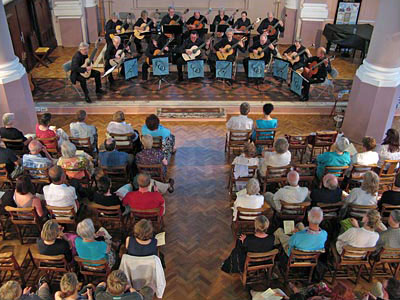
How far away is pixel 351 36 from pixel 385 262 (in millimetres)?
7688

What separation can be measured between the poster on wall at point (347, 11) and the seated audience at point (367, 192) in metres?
8.98

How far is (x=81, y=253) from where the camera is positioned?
13.3 ft

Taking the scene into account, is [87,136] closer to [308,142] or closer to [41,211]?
[41,211]

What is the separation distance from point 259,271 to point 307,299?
0.86 m

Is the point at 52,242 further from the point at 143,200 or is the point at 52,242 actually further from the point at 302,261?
the point at 302,261

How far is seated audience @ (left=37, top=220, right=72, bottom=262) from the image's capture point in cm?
396

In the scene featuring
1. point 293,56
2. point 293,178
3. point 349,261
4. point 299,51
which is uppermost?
point 299,51

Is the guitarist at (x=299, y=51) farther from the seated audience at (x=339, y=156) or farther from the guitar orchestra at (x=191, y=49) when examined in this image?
the seated audience at (x=339, y=156)

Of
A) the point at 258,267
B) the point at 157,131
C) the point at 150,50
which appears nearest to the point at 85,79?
the point at 150,50

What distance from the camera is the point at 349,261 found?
4324 mm

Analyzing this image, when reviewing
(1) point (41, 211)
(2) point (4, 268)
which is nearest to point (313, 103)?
(1) point (41, 211)

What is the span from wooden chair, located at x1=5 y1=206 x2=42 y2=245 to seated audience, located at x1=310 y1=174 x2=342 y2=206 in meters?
3.30

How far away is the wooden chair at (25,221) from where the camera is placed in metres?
4.62

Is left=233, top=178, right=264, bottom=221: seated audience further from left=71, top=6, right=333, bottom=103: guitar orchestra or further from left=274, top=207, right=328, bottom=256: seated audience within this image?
left=71, top=6, right=333, bottom=103: guitar orchestra
